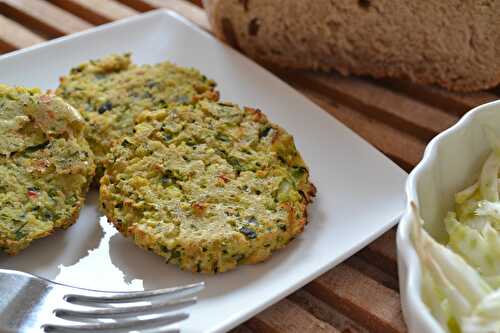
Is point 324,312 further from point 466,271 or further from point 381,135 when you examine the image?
point 381,135

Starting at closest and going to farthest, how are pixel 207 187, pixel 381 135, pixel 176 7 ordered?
pixel 207 187, pixel 381 135, pixel 176 7

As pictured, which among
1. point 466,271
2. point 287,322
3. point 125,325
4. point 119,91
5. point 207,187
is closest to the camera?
point 466,271

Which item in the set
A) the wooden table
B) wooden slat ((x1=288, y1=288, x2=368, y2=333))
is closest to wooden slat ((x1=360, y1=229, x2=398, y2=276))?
the wooden table

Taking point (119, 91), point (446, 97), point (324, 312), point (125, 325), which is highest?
point (119, 91)

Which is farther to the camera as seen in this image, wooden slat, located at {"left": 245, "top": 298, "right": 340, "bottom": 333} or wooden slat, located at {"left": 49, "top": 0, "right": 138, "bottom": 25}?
wooden slat, located at {"left": 49, "top": 0, "right": 138, "bottom": 25}

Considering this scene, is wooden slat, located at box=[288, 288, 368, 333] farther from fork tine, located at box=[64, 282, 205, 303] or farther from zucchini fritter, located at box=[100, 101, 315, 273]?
fork tine, located at box=[64, 282, 205, 303]

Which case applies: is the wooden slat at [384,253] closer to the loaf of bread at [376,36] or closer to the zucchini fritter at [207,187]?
the zucchini fritter at [207,187]

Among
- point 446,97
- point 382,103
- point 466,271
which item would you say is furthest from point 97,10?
point 466,271
